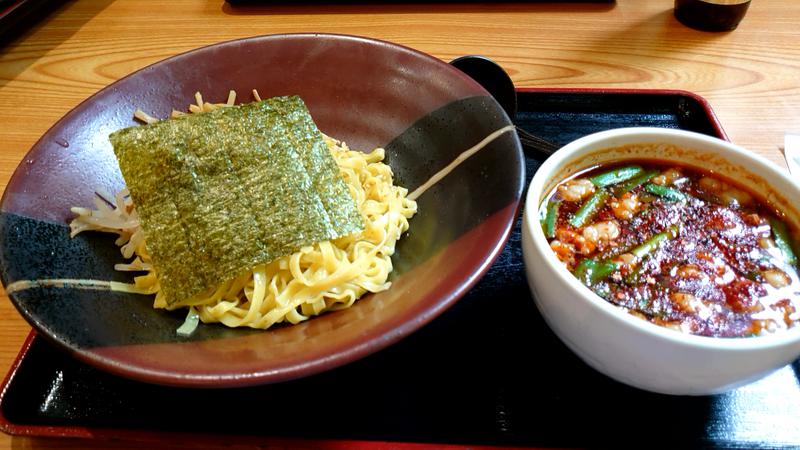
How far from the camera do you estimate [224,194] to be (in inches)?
51.7

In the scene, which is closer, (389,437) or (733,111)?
(389,437)

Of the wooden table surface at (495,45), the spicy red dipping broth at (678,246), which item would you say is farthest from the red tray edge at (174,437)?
the wooden table surface at (495,45)

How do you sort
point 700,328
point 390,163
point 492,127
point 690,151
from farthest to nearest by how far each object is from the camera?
point 390,163 → point 492,127 → point 690,151 → point 700,328

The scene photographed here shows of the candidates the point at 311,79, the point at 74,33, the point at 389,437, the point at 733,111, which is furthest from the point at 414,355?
the point at 74,33

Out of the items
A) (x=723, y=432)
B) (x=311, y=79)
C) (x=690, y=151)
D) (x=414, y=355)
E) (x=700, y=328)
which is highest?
(x=311, y=79)

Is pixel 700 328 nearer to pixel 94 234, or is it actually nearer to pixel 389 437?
pixel 389 437

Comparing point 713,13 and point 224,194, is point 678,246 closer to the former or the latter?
point 224,194

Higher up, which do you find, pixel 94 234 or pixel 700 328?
pixel 94 234

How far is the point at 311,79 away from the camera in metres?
1.68

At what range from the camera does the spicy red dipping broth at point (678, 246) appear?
1.01 m

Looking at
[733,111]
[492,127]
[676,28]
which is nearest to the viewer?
[492,127]

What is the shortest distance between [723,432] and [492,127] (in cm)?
81

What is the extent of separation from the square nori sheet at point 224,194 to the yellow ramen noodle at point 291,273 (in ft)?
0.16

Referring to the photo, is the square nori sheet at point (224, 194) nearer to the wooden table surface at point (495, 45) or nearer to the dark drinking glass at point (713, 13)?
the wooden table surface at point (495, 45)
